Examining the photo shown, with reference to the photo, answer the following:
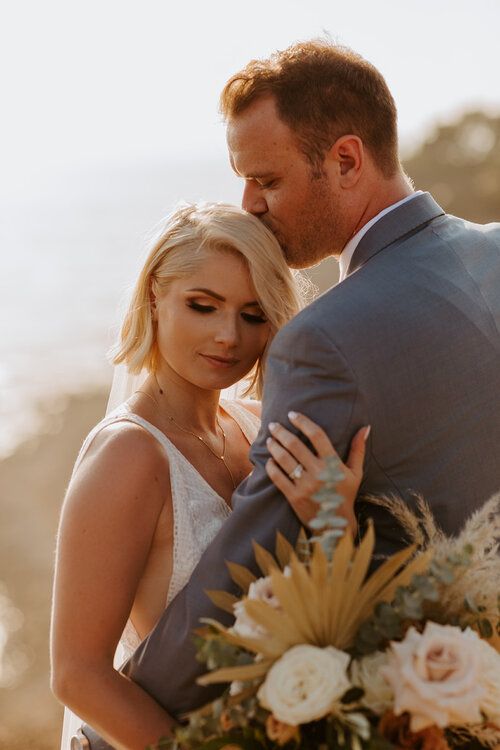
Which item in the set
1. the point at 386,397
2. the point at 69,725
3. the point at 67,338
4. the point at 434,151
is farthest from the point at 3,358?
the point at 386,397

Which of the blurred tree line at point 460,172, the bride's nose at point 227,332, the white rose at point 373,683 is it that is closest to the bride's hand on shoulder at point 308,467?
the white rose at point 373,683

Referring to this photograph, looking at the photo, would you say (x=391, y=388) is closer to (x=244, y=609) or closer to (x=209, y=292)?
(x=244, y=609)

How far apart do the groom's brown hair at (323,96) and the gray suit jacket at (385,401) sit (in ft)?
1.82

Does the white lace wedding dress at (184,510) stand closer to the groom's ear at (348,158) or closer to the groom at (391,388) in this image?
the groom at (391,388)

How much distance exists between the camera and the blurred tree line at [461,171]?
9.82 metres

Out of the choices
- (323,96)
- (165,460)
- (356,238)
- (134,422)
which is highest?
(323,96)

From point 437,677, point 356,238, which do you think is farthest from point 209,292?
point 437,677

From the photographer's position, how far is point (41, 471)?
31.4 ft

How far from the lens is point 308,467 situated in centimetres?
210

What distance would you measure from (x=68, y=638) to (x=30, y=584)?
22.5ft

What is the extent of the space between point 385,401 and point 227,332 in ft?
2.48

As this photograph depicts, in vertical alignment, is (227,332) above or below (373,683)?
above

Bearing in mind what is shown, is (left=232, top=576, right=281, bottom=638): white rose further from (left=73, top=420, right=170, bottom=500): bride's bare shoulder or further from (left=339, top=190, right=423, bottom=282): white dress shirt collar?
(left=339, top=190, right=423, bottom=282): white dress shirt collar

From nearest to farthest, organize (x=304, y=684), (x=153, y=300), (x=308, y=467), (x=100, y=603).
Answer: (x=304, y=684), (x=308, y=467), (x=100, y=603), (x=153, y=300)
